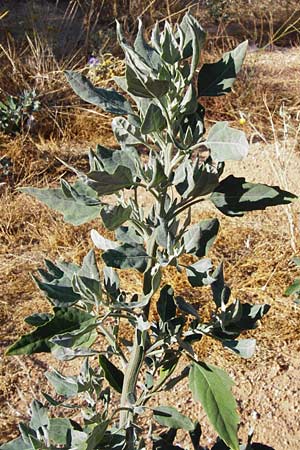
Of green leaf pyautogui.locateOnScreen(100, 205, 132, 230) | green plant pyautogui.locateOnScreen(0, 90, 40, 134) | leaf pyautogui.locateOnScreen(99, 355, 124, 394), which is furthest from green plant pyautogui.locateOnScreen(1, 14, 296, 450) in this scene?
green plant pyautogui.locateOnScreen(0, 90, 40, 134)

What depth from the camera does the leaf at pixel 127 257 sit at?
1.05m

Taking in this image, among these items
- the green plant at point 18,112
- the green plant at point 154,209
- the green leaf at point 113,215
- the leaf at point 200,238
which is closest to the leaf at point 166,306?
the green plant at point 154,209

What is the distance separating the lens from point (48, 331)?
104cm

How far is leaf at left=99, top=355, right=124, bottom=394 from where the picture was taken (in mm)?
1377

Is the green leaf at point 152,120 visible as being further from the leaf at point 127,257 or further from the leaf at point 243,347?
the leaf at point 243,347

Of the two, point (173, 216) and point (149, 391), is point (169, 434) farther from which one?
point (173, 216)

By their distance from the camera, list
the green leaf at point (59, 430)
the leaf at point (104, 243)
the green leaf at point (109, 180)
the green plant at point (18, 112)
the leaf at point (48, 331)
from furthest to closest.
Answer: the green plant at point (18, 112), the green leaf at point (59, 430), the leaf at point (104, 243), the leaf at point (48, 331), the green leaf at point (109, 180)

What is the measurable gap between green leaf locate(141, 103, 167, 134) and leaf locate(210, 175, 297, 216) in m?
0.16

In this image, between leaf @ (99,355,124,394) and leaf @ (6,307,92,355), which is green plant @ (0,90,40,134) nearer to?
leaf @ (99,355,124,394)

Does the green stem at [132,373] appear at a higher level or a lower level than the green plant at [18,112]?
higher

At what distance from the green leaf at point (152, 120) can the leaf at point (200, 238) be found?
19 centimetres

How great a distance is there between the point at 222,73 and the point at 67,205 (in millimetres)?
315

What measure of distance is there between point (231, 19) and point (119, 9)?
1.05 m

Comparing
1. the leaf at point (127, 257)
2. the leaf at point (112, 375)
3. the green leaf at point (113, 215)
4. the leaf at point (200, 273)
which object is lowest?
the leaf at point (112, 375)
